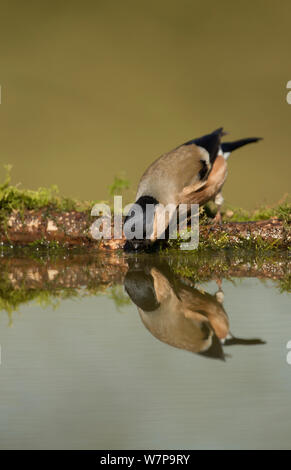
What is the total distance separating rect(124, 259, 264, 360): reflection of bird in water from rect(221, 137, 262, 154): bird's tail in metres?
3.28

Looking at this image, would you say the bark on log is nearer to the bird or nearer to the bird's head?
the bird's head

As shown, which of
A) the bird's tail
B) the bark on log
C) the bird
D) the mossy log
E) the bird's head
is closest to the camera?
the bark on log

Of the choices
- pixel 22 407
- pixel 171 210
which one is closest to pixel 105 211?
pixel 171 210

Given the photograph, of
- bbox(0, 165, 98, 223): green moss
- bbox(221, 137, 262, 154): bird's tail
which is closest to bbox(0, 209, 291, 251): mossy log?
bbox(0, 165, 98, 223): green moss

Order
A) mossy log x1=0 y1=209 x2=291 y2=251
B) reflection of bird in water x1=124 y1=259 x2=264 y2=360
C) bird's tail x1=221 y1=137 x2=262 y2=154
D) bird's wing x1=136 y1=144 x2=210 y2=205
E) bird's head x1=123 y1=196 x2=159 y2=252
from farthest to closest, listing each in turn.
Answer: bird's tail x1=221 y1=137 x2=262 y2=154 < bird's wing x1=136 y1=144 x2=210 y2=205 < mossy log x1=0 y1=209 x2=291 y2=251 < bird's head x1=123 y1=196 x2=159 y2=252 < reflection of bird in water x1=124 y1=259 x2=264 y2=360

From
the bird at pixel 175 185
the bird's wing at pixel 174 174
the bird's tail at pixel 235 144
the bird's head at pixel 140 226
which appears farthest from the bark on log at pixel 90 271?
the bird's tail at pixel 235 144

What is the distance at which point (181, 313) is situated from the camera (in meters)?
3.46

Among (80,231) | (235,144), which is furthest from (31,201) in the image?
(235,144)

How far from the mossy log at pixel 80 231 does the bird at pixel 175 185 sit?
42 centimetres

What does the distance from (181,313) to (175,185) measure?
312 centimetres

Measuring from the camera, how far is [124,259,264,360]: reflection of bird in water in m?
2.91

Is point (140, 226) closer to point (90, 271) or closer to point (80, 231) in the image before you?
point (90, 271)

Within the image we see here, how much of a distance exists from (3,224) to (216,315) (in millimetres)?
3626

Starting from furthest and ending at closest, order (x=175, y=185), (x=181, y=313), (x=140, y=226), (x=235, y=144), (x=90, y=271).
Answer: (x=235, y=144) → (x=175, y=185) → (x=140, y=226) → (x=90, y=271) → (x=181, y=313)
